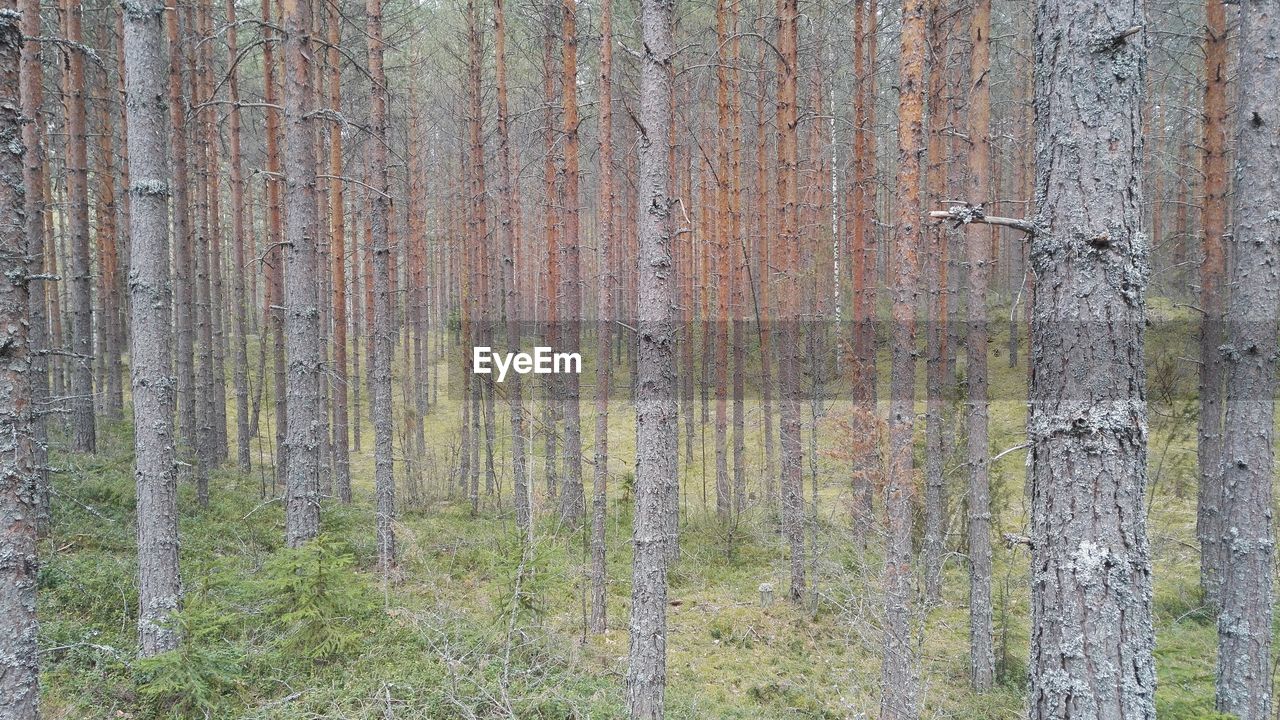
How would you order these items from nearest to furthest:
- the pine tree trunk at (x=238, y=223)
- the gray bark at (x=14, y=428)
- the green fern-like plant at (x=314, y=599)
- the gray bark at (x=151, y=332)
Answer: the gray bark at (x=14, y=428)
the gray bark at (x=151, y=332)
the green fern-like plant at (x=314, y=599)
the pine tree trunk at (x=238, y=223)

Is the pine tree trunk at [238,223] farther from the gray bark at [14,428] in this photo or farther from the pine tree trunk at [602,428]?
the gray bark at [14,428]

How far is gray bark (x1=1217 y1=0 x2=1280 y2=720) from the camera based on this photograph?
466 centimetres

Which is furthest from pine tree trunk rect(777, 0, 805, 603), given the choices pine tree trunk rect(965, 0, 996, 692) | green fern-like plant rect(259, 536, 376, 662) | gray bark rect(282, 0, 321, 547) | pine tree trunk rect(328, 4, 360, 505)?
pine tree trunk rect(328, 4, 360, 505)

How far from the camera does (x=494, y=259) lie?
16984 mm

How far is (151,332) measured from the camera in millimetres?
4645

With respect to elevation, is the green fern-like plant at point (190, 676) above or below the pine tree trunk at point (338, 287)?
below

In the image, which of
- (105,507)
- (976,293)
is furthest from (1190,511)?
(105,507)

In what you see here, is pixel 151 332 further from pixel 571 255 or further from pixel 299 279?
pixel 571 255

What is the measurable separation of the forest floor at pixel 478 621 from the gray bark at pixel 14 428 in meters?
0.46

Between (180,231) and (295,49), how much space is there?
4397 millimetres

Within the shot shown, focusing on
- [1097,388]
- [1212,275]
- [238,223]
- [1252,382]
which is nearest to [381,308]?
[238,223]

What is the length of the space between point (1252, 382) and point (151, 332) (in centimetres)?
802

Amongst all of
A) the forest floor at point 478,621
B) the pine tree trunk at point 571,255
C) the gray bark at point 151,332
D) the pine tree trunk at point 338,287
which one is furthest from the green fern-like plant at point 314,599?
the pine tree trunk at point 338,287

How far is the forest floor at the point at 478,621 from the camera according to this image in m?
4.63
